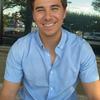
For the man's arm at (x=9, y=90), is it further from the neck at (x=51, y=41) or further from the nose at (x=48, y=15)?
the nose at (x=48, y=15)

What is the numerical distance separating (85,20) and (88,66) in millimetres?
4223

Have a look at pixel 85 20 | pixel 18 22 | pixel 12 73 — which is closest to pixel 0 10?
pixel 18 22

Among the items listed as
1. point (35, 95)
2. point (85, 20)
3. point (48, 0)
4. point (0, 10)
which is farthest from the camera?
point (0, 10)

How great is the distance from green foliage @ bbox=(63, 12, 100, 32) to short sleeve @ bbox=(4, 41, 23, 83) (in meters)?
4.21

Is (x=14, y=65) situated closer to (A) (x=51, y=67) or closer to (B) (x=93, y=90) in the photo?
(A) (x=51, y=67)

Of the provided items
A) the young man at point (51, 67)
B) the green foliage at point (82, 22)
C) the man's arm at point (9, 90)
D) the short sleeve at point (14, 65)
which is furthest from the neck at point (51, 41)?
the green foliage at point (82, 22)

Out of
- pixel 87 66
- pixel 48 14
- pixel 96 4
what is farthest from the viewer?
pixel 96 4

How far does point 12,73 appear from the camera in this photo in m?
2.46

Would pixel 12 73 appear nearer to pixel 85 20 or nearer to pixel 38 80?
pixel 38 80

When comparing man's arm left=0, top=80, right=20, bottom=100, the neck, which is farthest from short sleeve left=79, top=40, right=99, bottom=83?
man's arm left=0, top=80, right=20, bottom=100

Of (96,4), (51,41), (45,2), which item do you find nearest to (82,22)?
(96,4)

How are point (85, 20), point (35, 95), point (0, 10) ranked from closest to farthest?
point (35, 95) < point (85, 20) < point (0, 10)

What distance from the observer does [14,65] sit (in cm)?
244

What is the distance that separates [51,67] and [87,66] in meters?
0.22
